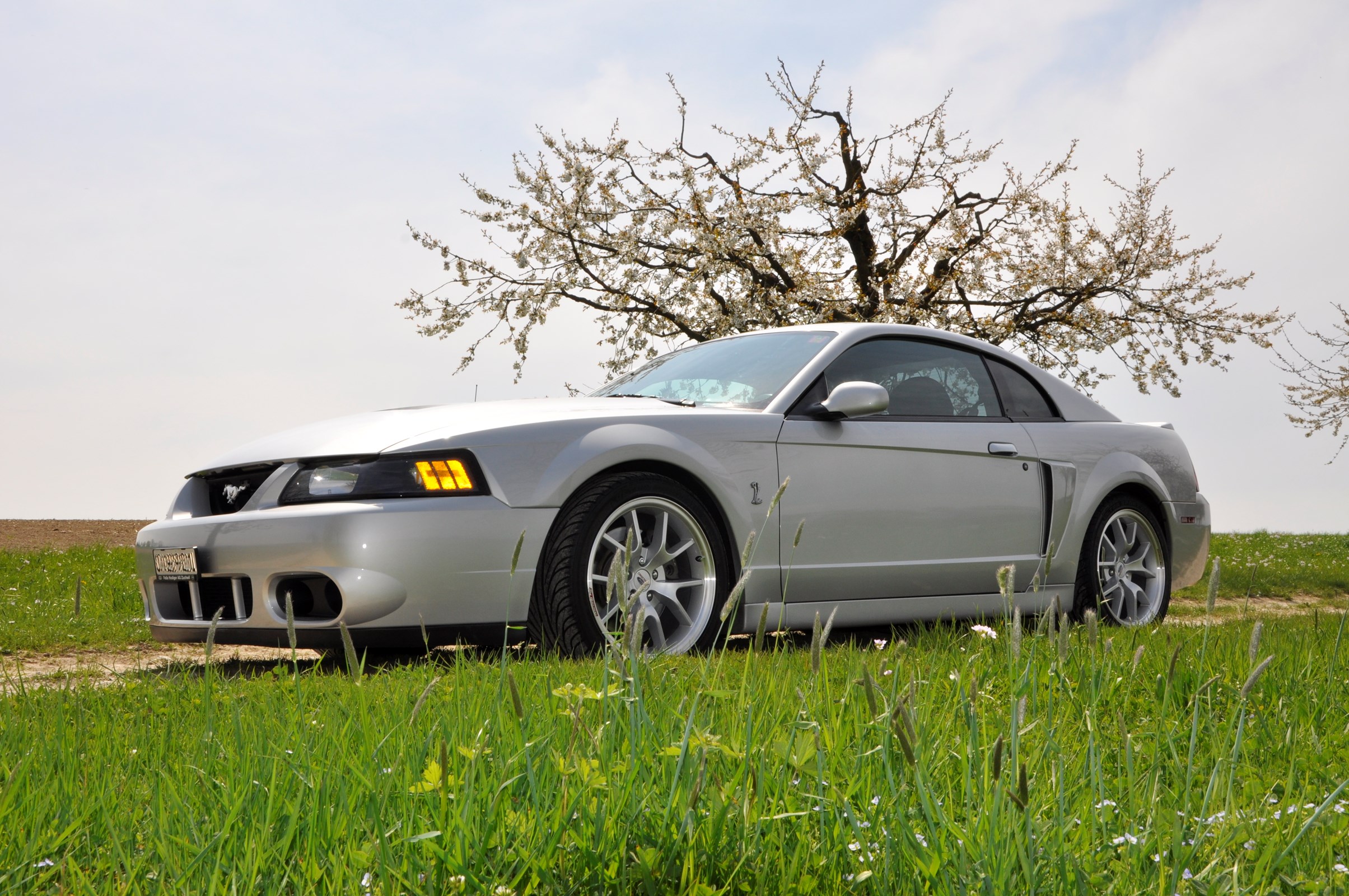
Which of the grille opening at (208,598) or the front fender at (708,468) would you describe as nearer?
the front fender at (708,468)

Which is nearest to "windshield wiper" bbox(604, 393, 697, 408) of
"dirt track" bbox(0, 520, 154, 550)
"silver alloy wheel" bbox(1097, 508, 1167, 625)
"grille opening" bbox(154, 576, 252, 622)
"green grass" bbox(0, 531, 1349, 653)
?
"grille opening" bbox(154, 576, 252, 622)

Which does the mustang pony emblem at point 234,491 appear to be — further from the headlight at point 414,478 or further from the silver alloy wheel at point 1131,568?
the silver alloy wheel at point 1131,568

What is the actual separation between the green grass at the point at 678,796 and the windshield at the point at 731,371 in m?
2.50

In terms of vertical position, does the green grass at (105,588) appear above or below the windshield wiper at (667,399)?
below

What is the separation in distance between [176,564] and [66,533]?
15.5 metres

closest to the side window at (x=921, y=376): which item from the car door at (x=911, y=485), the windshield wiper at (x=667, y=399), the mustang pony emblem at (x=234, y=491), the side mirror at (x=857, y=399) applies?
the car door at (x=911, y=485)

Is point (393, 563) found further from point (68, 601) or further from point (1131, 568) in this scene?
point (68, 601)

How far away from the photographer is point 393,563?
163 inches

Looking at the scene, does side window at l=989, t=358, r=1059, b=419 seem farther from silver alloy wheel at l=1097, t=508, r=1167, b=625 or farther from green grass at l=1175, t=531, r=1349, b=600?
green grass at l=1175, t=531, r=1349, b=600

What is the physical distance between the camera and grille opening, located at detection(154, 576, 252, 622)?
4.50 meters

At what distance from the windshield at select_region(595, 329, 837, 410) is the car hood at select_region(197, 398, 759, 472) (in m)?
0.32

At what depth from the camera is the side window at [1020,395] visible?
6289mm

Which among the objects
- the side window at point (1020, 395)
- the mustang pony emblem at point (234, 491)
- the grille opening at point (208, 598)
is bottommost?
the grille opening at point (208, 598)

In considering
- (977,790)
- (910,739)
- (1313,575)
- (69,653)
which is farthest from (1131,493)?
(1313,575)
